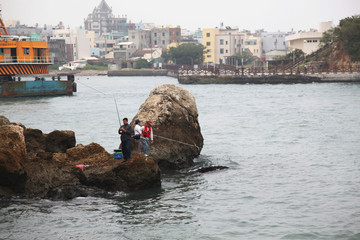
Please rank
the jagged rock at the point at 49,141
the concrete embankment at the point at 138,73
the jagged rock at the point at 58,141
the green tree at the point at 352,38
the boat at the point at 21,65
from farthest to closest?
the concrete embankment at the point at 138,73
the green tree at the point at 352,38
the boat at the point at 21,65
the jagged rock at the point at 58,141
the jagged rock at the point at 49,141

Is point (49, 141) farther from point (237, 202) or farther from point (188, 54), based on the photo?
point (188, 54)

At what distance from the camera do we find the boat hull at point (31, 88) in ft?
181

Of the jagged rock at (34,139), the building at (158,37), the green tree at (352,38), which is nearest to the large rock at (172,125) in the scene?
the jagged rock at (34,139)

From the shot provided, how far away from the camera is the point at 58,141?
66.2 ft

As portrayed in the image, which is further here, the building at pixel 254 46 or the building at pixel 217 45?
the building at pixel 254 46

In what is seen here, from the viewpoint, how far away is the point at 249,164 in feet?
72.1

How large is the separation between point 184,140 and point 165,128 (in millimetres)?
887

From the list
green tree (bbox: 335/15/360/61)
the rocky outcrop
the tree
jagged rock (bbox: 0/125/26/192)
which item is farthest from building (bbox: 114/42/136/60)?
jagged rock (bbox: 0/125/26/192)

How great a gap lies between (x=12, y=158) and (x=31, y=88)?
139 ft

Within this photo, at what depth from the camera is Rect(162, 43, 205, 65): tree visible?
5576 inches

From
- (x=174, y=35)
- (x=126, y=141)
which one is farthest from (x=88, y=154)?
(x=174, y=35)

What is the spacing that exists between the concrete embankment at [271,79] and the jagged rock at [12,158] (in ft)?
231

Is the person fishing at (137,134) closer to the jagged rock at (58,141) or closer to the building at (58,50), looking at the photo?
the jagged rock at (58,141)

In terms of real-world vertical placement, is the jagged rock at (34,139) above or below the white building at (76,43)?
below
